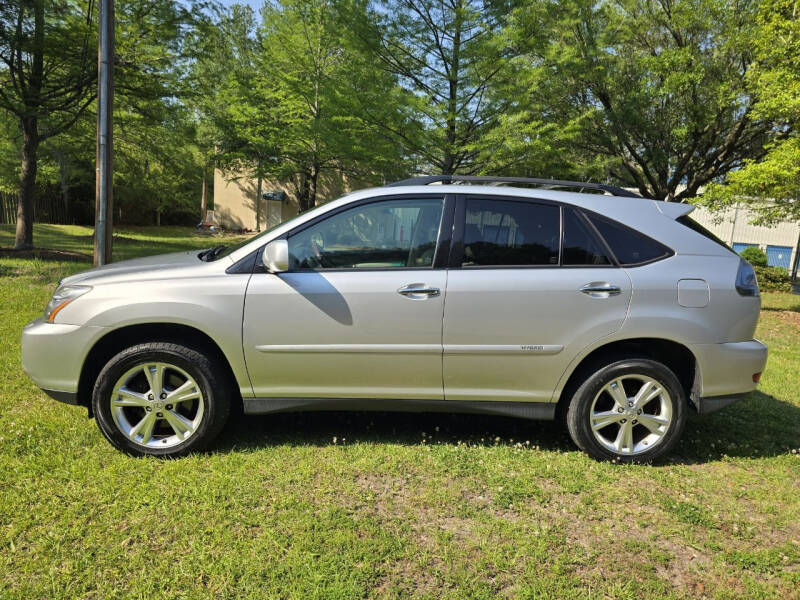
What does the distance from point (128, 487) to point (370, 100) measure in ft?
31.2

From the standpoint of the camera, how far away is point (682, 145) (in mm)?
14883

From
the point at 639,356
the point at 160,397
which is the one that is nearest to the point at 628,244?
the point at 639,356

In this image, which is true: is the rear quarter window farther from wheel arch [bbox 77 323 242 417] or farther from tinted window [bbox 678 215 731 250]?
wheel arch [bbox 77 323 242 417]

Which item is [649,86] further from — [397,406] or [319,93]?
[397,406]

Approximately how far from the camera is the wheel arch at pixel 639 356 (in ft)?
11.2

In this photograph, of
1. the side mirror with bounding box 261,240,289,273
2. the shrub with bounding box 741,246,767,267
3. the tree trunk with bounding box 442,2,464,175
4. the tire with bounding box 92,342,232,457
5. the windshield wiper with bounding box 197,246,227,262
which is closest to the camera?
the side mirror with bounding box 261,240,289,273

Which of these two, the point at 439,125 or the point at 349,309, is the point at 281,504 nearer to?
the point at 349,309

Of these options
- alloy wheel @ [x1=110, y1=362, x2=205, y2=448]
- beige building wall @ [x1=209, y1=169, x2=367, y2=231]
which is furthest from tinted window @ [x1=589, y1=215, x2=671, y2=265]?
beige building wall @ [x1=209, y1=169, x2=367, y2=231]

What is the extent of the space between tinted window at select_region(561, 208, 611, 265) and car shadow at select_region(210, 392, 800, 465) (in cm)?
135

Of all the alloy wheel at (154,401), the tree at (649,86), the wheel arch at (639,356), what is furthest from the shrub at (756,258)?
the alloy wheel at (154,401)

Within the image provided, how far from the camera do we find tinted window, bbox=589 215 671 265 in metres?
3.36

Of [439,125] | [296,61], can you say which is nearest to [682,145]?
[439,125]

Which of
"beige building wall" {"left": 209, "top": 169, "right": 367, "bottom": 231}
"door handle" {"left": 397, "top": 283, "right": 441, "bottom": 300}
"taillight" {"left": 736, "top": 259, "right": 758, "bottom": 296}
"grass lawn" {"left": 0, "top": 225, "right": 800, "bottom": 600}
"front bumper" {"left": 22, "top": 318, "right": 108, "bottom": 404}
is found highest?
"beige building wall" {"left": 209, "top": 169, "right": 367, "bottom": 231}

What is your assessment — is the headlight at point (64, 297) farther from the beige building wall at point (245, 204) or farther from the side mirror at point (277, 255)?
the beige building wall at point (245, 204)
